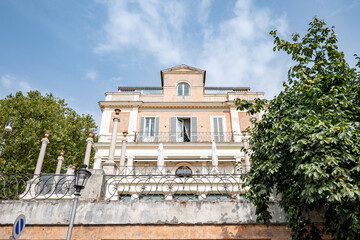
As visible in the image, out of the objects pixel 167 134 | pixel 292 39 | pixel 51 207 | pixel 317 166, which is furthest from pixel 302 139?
pixel 167 134

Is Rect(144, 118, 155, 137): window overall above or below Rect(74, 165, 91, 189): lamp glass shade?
above

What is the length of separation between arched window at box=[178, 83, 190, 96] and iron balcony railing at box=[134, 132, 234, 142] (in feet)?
13.3

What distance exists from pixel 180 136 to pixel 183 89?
4.72 m

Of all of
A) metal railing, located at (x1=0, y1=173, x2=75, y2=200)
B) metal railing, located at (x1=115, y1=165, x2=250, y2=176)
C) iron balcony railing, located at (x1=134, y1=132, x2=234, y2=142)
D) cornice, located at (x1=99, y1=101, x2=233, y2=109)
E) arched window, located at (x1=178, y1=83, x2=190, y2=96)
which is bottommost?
metal railing, located at (x1=0, y1=173, x2=75, y2=200)

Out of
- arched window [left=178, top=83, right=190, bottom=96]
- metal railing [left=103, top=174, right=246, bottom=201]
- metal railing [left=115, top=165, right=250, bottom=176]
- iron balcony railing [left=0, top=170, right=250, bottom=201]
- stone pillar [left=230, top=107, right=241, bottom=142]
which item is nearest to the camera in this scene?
iron balcony railing [left=0, top=170, right=250, bottom=201]

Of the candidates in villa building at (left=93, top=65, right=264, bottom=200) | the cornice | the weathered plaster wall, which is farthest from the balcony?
the cornice

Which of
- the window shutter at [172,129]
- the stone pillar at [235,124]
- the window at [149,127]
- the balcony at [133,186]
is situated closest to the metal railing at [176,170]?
A: the balcony at [133,186]

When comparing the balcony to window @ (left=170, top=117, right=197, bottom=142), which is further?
window @ (left=170, top=117, right=197, bottom=142)

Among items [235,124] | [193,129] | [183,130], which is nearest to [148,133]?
[183,130]

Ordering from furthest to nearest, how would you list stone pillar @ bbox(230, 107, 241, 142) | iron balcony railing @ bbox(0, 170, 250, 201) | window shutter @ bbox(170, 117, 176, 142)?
1. window shutter @ bbox(170, 117, 176, 142)
2. stone pillar @ bbox(230, 107, 241, 142)
3. iron balcony railing @ bbox(0, 170, 250, 201)

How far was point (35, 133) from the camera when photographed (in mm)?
18328

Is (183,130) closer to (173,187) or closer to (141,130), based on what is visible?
(141,130)

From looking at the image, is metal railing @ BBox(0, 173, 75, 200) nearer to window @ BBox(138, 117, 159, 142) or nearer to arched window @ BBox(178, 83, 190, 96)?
window @ BBox(138, 117, 159, 142)

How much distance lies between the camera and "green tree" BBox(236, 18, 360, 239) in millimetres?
4172
